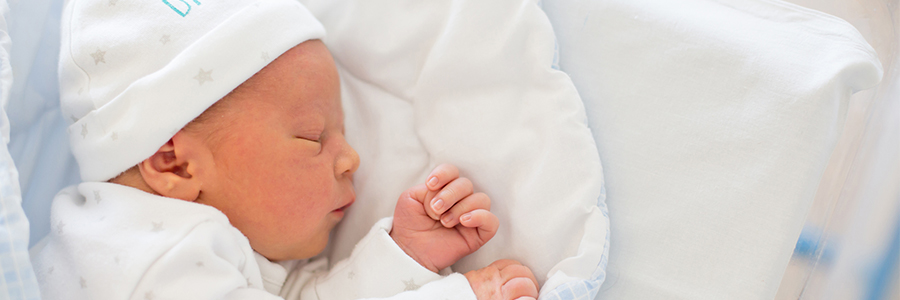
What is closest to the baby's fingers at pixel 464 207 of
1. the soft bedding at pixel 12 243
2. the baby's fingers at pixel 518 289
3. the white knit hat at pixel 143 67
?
the baby's fingers at pixel 518 289

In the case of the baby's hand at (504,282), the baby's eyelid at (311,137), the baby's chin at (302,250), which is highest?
the baby's eyelid at (311,137)

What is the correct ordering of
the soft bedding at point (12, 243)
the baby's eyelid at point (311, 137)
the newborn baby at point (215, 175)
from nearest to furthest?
the soft bedding at point (12, 243), the newborn baby at point (215, 175), the baby's eyelid at point (311, 137)

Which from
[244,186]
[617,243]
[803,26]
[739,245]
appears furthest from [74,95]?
[803,26]

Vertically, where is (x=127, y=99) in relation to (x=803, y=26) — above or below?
below

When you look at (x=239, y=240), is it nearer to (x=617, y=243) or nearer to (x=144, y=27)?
(x=144, y=27)

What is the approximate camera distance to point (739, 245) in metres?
0.78

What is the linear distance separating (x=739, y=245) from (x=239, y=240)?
766 mm

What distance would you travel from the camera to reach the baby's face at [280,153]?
79cm

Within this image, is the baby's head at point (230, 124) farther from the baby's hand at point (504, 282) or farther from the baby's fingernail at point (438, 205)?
the baby's hand at point (504, 282)

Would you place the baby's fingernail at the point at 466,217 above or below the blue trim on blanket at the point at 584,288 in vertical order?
above

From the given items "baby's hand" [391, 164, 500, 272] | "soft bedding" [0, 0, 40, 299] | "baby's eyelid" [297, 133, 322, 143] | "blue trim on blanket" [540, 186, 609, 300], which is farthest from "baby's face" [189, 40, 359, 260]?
"blue trim on blanket" [540, 186, 609, 300]

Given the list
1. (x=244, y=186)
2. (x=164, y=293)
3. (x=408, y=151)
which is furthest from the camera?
(x=408, y=151)

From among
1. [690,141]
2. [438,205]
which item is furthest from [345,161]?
[690,141]

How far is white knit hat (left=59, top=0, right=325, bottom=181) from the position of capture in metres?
0.74
